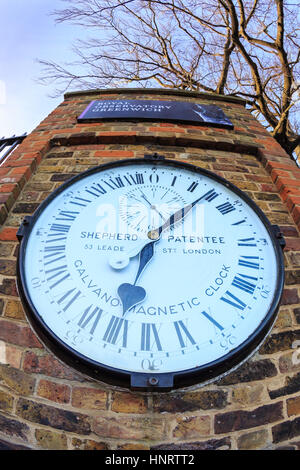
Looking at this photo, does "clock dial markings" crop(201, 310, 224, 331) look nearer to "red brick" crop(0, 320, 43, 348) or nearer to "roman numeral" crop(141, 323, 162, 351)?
"roman numeral" crop(141, 323, 162, 351)

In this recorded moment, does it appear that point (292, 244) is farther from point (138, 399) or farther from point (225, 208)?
point (138, 399)

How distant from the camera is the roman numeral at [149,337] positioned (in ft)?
3.21

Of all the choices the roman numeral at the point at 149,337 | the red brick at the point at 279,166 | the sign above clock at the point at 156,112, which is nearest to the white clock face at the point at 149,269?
the roman numeral at the point at 149,337

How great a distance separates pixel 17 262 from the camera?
118cm

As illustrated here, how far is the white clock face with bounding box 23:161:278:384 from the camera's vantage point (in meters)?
0.99

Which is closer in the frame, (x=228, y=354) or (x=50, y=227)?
(x=228, y=354)

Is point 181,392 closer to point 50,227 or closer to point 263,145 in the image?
point 50,227

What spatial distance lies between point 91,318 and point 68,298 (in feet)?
0.40

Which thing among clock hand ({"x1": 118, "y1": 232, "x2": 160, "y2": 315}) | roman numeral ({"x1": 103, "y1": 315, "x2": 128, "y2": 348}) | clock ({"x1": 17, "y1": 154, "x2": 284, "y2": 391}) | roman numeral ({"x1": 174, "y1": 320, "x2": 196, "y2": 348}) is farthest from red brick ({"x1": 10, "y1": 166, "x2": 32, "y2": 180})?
roman numeral ({"x1": 174, "y1": 320, "x2": 196, "y2": 348})

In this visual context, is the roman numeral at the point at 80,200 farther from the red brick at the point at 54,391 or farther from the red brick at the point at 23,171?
the red brick at the point at 54,391

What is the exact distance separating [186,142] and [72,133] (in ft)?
2.40

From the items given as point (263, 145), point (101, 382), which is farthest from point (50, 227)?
point (263, 145)

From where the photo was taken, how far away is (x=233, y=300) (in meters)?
1.09

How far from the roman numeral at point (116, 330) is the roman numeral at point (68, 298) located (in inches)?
6.5
